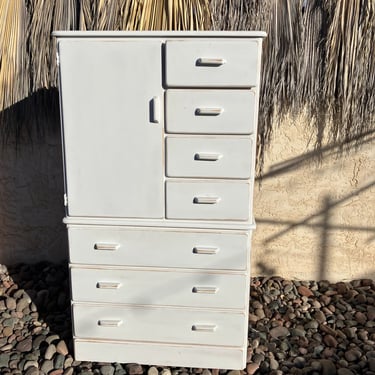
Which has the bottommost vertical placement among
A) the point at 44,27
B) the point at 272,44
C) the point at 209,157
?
the point at 209,157

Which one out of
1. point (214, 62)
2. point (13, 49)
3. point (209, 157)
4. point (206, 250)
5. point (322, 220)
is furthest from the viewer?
point (322, 220)

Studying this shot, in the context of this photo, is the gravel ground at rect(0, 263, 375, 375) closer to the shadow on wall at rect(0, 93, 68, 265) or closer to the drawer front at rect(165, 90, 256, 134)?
the shadow on wall at rect(0, 93, 68, 265)

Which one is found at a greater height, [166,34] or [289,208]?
[166,34]

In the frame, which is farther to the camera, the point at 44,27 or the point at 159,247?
the point at 44,27

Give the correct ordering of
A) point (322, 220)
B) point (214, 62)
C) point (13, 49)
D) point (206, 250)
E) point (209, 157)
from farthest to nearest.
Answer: point (322, 220) → point (13, 49) → point (206, 250) → point (209, 157) → point (214, 62)

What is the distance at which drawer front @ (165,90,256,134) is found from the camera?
235 cm

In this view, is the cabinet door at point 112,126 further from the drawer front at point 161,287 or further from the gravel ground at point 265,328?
the gravel ground at point 265,328

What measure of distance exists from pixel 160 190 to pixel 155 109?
0.45 metres

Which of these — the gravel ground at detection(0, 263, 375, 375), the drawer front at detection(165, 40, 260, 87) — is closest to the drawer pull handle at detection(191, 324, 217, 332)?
the gravel ground at detection(0, 263, 375, 375)

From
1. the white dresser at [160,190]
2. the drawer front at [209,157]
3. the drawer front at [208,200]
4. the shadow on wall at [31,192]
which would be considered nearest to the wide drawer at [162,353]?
the white dresser at [160,190]

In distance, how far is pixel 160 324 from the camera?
2.72 m

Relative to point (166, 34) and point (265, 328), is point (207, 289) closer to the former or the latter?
point (265, 328)

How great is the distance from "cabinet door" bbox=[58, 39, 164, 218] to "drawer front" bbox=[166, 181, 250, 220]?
0.08 meters

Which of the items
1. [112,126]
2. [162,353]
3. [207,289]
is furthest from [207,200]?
[162,353]
